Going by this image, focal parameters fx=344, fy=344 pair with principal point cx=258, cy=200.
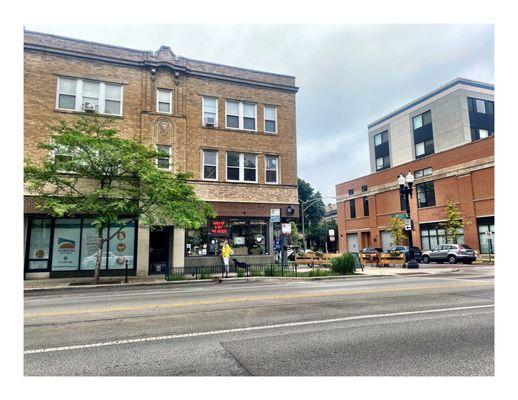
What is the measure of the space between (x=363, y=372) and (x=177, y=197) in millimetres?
13059

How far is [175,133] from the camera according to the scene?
20.9m

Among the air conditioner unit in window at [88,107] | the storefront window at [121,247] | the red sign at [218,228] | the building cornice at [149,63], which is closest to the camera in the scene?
the storefront window at [121,247]

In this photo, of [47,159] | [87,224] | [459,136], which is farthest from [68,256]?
[459,136]

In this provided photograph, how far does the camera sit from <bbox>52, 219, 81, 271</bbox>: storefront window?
60.3ft

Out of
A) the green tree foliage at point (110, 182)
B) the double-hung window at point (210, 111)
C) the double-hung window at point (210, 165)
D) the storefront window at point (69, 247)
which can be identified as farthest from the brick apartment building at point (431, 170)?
the storefront window at point (69, 247)

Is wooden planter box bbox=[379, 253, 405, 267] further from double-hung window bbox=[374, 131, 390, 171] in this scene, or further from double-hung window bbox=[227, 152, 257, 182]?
double-hung window bbox=[374, 131, 390, 171]

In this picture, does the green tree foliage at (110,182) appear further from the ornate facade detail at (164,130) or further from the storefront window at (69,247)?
the ornate facade detail at (164,130)

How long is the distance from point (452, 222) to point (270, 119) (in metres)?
21.2

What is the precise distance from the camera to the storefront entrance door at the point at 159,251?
1989 cm

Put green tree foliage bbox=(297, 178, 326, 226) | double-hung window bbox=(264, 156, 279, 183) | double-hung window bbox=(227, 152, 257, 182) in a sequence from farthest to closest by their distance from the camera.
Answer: green tree foliage bbox=(297, 178, 326, 226) → double-hung window bbox=(264, 156, 279, 183) → double-hung window bbox=(227, 152, 257, 182)

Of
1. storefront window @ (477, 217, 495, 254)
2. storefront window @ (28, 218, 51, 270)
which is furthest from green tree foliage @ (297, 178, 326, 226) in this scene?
storefront window @ (28, 218, 51, 270)

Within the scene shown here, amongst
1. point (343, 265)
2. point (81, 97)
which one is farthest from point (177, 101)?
point (343, 265)

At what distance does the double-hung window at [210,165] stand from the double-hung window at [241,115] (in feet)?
7.32

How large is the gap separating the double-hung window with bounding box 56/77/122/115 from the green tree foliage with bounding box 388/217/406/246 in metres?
31.4
